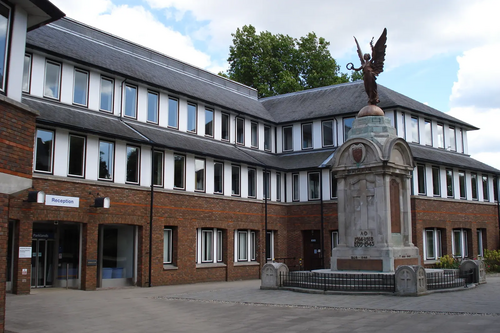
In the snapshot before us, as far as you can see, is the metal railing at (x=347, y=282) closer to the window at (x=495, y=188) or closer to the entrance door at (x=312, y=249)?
the entrance door at (x=312, y=249)

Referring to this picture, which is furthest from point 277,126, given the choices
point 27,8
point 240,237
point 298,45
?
point 27,8

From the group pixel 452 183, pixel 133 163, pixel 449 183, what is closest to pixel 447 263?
pixel 449 183

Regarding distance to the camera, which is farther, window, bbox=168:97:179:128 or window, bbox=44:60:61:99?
window, bbox=168:97:179:128

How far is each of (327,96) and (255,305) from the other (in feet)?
81.1

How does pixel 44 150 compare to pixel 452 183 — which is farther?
pixel 452 183

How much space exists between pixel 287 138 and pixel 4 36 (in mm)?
29092

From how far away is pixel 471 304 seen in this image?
15016 millimetres

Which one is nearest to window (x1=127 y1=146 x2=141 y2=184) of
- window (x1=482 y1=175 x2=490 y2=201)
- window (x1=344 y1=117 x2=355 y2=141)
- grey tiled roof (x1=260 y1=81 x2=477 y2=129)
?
grey tiled roof (x1=260 y1=81 x2=477 y2=129)

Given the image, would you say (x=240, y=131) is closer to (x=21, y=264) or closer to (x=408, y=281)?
(x=21, y=264)

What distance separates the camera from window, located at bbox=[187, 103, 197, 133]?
31.1 meters

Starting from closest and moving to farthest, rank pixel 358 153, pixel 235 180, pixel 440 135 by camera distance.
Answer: pixel 358 153 < pixel 235 180 < pixel 440 135

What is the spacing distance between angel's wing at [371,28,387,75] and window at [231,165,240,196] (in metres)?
12.0

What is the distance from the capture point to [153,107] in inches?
1144

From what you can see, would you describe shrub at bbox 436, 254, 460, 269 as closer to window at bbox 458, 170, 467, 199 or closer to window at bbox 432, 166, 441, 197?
window at bbox 432, 166, 441, 197
